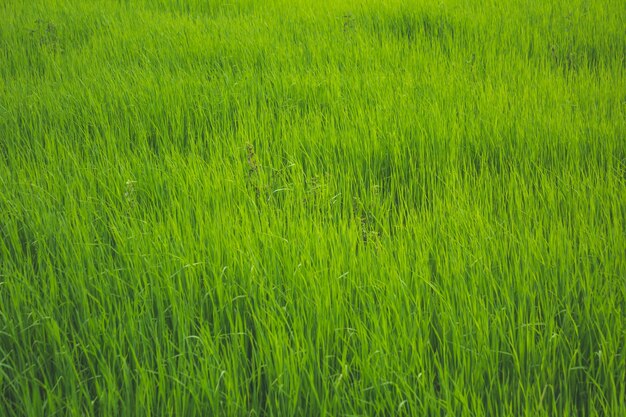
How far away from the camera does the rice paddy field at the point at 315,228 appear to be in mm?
1371

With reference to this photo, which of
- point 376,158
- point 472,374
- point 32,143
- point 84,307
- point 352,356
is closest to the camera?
point 472,374

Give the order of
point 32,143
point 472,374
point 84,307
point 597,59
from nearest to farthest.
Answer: point 472,374 < point 84,307 < point 32,143 < point 597,59

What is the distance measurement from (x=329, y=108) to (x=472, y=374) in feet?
7.03

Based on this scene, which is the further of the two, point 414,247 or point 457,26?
point 457,26

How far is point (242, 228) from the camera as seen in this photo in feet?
6.29

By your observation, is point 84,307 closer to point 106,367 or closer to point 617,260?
point 106,367

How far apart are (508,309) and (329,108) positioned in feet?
6.37

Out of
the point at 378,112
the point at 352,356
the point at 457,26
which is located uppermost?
the point at 457,26

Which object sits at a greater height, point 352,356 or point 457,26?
point 457,26

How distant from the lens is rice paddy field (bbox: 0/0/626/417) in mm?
1371

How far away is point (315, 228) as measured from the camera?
1880mm

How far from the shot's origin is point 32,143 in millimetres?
2916

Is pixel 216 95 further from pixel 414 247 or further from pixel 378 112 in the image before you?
pixel 414 247

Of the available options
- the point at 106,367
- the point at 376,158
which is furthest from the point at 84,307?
the point at 376,158
